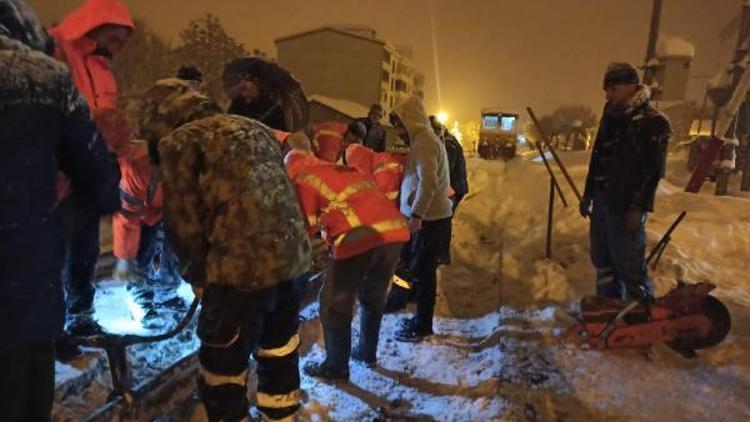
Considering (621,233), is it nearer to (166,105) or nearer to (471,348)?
(471,348)

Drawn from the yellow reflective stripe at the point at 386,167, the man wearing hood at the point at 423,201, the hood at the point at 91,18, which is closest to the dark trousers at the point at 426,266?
the man wearing hood at the point at 423,201

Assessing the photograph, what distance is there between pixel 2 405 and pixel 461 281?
6201 millimetres

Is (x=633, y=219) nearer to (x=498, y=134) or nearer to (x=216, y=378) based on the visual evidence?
(x=216, y=378)

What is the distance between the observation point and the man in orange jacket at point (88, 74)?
374 cm

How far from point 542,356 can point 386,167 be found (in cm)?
219

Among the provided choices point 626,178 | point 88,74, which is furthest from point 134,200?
point 626,178

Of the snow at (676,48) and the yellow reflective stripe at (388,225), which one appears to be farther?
the snow at (676,48)

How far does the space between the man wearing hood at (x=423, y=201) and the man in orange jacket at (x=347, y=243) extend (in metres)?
0.91

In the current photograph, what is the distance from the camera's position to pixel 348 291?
413 cm

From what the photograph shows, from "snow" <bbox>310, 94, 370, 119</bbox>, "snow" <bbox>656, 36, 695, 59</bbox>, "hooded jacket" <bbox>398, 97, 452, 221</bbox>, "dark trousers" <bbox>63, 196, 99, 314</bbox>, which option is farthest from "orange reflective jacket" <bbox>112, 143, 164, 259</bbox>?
"snow" <bbox>656, 36, 695, 59</bbox>

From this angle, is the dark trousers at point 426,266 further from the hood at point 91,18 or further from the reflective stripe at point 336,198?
the hood at point 91,18

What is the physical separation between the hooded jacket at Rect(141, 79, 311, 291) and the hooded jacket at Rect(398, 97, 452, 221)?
94.3 inches

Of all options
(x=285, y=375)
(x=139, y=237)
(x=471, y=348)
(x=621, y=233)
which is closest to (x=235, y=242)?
(x=285, y=375)

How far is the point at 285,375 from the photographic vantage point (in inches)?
120
